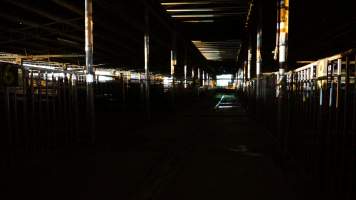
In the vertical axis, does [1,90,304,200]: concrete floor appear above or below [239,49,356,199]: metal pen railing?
below

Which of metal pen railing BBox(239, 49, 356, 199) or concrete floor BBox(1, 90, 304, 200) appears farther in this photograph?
concrete floor BBox(1, 90, 304, 200)

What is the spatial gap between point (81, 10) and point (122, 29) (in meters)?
5.04

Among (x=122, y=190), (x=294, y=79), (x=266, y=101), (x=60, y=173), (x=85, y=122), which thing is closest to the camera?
(x=122, y=190)

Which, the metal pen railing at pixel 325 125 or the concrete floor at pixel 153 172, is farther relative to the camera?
the concrete floor at pixel 153 172

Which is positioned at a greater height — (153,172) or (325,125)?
(325,125)

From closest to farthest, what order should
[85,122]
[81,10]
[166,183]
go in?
[166,183] → [85,122] → [81,10]

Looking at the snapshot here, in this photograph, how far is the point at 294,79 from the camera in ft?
20.3

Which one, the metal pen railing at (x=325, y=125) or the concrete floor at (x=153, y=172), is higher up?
the metal pen railing at (x=325, y=125)

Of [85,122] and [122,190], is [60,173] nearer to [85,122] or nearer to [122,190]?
[122,190]

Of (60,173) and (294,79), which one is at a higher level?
(294,79)

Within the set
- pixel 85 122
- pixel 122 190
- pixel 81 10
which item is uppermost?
pixel 81 10

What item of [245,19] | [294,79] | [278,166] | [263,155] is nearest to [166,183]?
[278,166]

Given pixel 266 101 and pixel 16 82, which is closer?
pixel 16 82

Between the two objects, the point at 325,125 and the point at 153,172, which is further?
the point at 153,172
